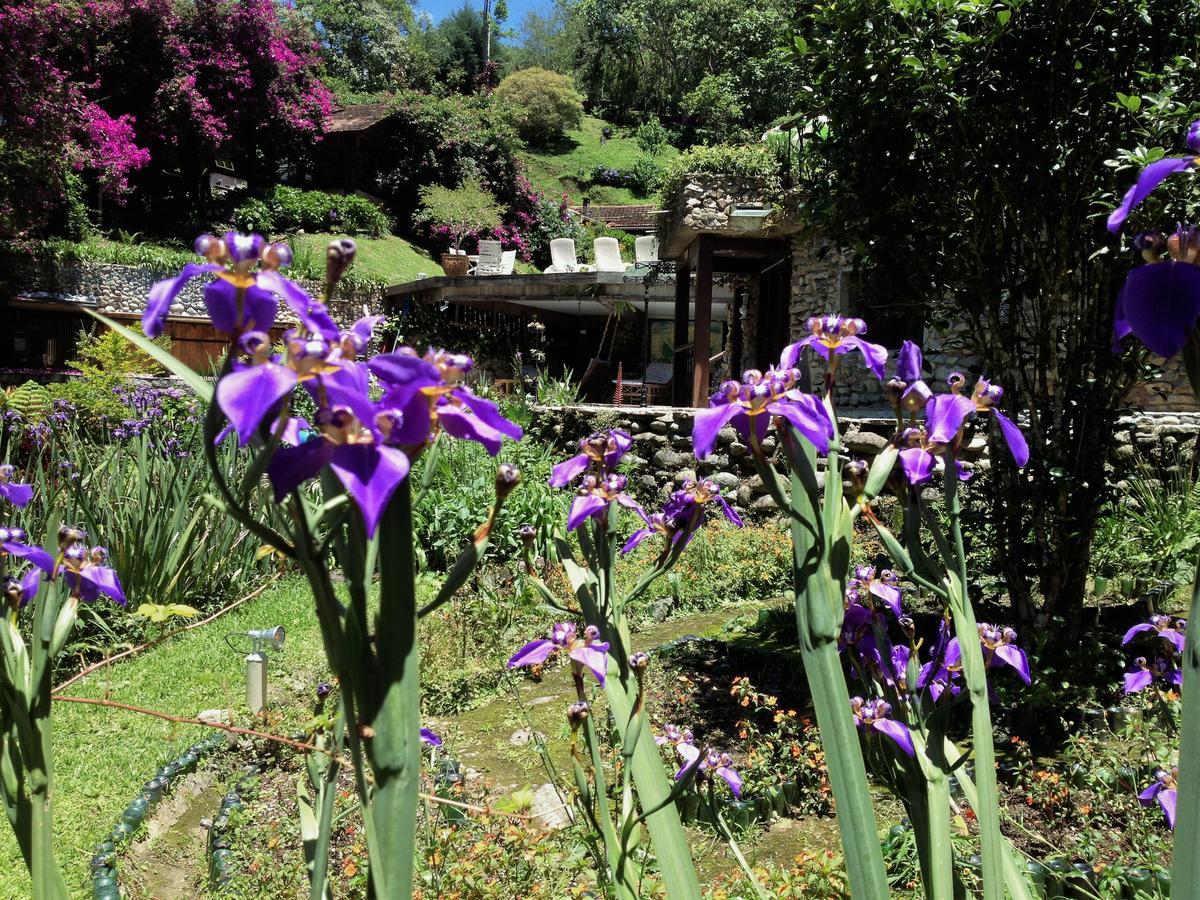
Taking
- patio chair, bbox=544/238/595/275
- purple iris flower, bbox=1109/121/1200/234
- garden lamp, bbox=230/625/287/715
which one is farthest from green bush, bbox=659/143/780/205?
purple iris flower, bbox=1109/121/1200/234

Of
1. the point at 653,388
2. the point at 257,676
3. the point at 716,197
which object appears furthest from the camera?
the point at 653,388

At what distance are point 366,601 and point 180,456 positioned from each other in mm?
5629

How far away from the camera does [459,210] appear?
78.4ft

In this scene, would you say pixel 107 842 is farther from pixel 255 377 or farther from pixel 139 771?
pixel 255 377

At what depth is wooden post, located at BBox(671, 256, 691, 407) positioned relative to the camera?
433 inches

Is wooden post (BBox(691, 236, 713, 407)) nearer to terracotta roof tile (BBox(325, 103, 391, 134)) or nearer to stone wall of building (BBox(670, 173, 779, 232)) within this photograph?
stone wall of building (BBox(670, 173, 779, 232))

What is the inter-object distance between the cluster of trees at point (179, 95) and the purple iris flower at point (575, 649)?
18.7 m

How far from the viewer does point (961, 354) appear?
7.76m

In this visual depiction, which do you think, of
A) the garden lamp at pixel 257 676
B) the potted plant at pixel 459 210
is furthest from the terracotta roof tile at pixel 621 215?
the garden lamp at pixel 257 676

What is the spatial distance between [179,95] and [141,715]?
2148cm

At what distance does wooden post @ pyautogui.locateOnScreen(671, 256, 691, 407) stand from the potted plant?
13398 mm

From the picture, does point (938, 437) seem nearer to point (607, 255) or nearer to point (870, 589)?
point (870, 589)

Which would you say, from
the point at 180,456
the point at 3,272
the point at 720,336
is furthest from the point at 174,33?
the point at 180,456

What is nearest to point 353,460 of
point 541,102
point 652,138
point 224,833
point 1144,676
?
point 1144,676
